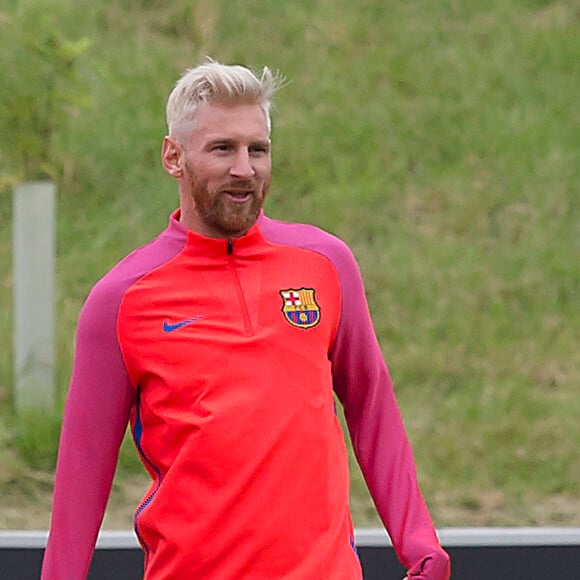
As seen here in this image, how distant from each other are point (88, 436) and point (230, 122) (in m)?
0.60

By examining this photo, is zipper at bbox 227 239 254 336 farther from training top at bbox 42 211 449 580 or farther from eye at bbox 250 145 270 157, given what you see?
eye at bbox 250 145 270 157

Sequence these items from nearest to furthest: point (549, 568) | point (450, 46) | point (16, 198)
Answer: point (549, 568), point (16, 198), point (450, 46)

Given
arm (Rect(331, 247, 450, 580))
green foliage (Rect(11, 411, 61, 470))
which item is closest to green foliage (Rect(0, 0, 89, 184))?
green foliage (Rect(11, 411, 61, 470))

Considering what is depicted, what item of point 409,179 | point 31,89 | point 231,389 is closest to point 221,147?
point 231,389

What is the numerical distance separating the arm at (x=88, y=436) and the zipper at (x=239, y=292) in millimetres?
210

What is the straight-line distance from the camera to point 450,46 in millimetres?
8523

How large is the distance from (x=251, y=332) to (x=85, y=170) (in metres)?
5.52

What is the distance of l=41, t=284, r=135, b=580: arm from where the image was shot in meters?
2.55

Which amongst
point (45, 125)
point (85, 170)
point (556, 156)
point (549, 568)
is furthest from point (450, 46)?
point (549, 568)

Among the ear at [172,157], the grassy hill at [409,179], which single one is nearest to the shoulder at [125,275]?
the ear at [172,157]

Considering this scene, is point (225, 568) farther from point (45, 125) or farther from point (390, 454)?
point (45, 125)

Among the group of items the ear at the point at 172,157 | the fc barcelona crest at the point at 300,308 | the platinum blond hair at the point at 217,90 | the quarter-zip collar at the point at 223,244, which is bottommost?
the fc barcelona crest at the point at 300,308

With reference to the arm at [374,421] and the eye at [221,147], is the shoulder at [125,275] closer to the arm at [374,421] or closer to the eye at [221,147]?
the eye at [221,147]

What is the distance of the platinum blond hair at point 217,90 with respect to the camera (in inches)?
100
